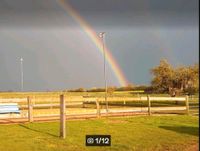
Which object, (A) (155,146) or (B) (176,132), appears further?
(B) (176,132)

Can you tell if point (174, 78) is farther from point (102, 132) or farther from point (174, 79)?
point (102, 132)

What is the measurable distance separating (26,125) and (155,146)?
6150 millimetres

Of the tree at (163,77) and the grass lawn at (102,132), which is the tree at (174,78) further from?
the grass lawn at (102,132)

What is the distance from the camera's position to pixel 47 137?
12.5 meters

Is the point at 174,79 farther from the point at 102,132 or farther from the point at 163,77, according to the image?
the point at 102,132

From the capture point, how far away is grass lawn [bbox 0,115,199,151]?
11.0 m

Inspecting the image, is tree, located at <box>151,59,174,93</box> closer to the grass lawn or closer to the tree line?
Answer: the tree line

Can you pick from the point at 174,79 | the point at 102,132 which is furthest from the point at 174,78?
the point at 102,132

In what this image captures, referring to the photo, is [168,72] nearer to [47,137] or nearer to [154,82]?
[154,82]

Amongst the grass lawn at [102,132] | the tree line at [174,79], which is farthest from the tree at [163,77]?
the grass lawn at [102,132]

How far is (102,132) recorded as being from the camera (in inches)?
547

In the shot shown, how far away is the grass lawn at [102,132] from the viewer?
434 inches

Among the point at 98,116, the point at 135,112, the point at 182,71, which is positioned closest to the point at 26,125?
the point at 98,116

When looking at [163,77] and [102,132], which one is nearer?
[102,132]
